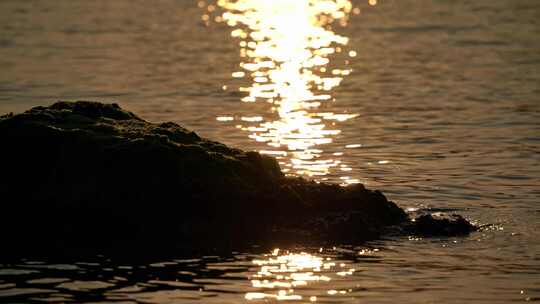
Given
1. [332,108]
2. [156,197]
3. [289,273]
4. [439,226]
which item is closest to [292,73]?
[332,108]

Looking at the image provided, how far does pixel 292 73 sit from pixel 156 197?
20.8 m

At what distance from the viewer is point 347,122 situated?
26938 mm

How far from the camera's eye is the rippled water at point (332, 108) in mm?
14070

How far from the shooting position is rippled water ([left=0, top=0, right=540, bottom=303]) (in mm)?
14070

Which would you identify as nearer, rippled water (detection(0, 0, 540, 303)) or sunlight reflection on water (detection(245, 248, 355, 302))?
sunlight reflection on water (detection(245, 248, 355, 302))

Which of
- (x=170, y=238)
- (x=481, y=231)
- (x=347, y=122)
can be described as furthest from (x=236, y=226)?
(x=347, y=122)

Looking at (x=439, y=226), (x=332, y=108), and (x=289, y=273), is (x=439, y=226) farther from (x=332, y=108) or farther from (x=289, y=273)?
(x=332, y=108)

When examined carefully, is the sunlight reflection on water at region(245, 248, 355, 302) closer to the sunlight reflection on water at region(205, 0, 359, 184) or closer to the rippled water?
the rippled water

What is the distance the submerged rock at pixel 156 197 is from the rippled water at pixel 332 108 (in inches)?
34.6

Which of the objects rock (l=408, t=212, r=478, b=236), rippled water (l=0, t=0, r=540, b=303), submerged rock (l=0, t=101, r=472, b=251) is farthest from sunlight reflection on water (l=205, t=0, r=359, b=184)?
rock (l=408, t=212, r=478, b=236)

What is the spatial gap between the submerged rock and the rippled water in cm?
88

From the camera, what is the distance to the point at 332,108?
2927cm

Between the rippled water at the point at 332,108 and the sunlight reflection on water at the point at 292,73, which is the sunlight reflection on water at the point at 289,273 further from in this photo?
the sunlight reflection on water at the point at 292,73

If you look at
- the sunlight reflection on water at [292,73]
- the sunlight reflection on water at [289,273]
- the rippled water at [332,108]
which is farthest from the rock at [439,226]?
the sunlight reflection on water at [292,73]
